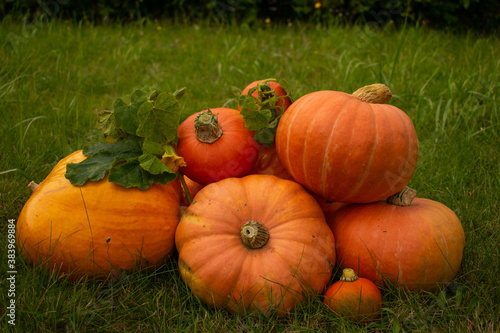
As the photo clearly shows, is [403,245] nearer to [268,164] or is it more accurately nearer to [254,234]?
[254,234]

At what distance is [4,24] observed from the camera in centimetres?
507

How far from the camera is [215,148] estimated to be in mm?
1987

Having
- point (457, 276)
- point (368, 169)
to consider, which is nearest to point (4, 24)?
point (368, 169)

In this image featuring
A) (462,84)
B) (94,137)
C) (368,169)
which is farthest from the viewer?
(462,84)

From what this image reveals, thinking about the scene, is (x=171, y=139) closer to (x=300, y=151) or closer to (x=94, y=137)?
(x=300, y=151)

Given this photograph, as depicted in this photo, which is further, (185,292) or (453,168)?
(453,168)

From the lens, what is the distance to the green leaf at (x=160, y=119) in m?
1.89

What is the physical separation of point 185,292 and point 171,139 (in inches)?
27.6

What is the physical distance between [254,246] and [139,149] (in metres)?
0.73

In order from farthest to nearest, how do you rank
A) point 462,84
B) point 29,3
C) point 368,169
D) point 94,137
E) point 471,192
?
point 29,3 < point 462,84 < point 94,137 < point 471,192 < point 368,169

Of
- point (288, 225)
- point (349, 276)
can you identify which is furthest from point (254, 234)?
point (349, 276)

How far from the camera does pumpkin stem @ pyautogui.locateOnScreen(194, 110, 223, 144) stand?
1963 millimetres

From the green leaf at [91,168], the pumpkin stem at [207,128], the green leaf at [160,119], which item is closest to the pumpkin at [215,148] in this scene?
the pumpkin stem at [207,128]

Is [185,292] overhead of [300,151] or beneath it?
beneath
